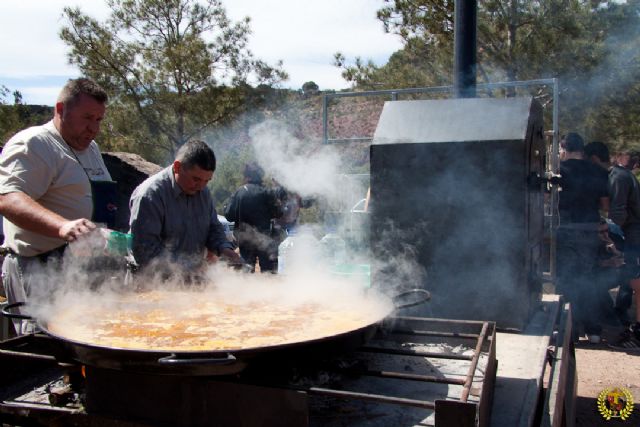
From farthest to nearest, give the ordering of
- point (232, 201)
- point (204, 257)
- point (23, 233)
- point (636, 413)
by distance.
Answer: point (232, 201) < point (636, 413) < point (204, 257) < point (23, 233)

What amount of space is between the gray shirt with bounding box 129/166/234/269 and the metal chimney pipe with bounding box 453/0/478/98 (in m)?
2.19

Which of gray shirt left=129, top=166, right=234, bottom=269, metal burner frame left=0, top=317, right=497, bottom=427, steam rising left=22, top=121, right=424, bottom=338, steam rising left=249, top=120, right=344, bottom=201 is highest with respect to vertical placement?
steam rising left=249, top=120, right=344, bottom=201

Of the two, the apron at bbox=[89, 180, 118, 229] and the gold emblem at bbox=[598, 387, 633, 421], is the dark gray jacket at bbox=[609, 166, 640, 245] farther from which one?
the apron at bbox=[89, 180, 118, 229]

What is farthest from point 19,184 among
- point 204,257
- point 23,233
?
point 204,257

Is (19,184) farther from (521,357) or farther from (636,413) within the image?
(636,413)

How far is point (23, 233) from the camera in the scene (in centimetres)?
297

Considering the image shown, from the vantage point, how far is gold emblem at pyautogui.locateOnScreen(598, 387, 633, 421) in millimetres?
4562

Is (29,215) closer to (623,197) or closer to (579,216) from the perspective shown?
(579,216)

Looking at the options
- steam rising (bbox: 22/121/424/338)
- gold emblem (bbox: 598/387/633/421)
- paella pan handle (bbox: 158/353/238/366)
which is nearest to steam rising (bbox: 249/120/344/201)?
steam rising (bbox: 22/121/424/338)

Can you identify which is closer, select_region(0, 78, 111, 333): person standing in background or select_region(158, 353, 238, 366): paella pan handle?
select_region(158, 353, 238, 366): paella pan handle

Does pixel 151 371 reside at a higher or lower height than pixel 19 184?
lower

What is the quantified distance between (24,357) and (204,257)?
69.3 inches

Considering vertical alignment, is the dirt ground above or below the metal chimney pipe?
below

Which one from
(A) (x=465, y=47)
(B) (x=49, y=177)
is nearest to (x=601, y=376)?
(A) (x=465, y=47)
